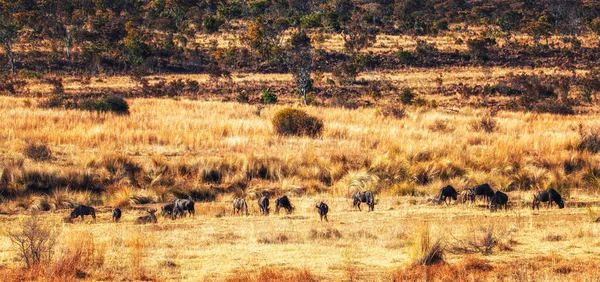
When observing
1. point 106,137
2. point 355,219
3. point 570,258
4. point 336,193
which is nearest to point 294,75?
point 106,137

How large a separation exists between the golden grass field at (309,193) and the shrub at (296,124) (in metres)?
0.41

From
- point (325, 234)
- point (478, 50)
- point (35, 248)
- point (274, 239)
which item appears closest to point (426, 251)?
point (325, 234)

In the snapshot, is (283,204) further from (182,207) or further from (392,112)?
(392,112)

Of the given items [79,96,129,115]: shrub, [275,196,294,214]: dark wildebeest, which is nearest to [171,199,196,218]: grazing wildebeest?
[275,196,294,214]: dark wildebeest

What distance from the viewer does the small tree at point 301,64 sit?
4656cm

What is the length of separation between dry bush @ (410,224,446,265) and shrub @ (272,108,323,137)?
15741 mm

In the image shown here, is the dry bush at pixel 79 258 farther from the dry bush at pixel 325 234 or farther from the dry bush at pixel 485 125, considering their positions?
the dry bush at pixel 485 125

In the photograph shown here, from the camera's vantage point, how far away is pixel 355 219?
554 inches

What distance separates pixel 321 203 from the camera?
1383 centimetres

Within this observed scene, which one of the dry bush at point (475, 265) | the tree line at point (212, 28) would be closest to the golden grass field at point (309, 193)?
the dry bush at point (475, 265)

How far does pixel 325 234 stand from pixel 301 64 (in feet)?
130

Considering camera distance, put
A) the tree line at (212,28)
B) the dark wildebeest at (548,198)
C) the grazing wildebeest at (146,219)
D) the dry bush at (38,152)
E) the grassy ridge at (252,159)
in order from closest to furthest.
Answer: the grazing wildebeest at (146,219) → the dark wildebeest at (548,198) → the grassy ridge at (252,159) → the dry bush at (38,152) → the tree line at (212,28)

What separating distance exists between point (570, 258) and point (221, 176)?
36.8 feet

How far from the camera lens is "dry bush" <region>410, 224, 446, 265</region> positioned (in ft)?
31.8
